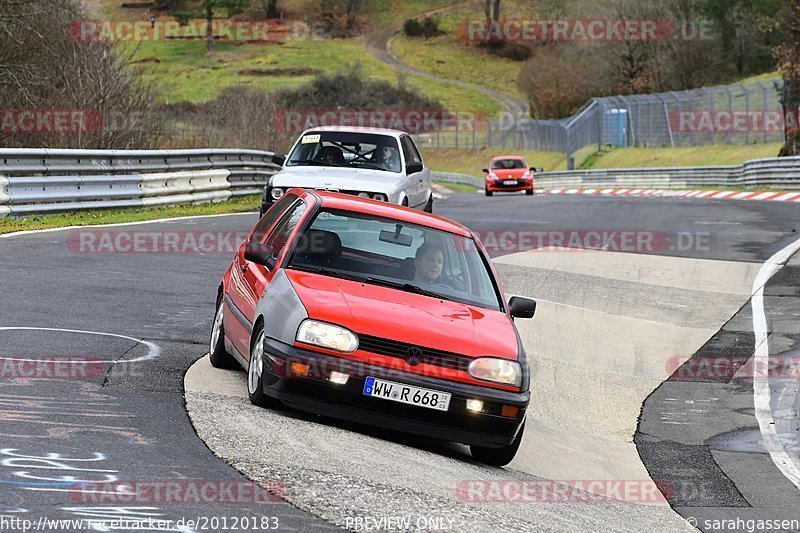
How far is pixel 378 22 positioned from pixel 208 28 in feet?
93.0

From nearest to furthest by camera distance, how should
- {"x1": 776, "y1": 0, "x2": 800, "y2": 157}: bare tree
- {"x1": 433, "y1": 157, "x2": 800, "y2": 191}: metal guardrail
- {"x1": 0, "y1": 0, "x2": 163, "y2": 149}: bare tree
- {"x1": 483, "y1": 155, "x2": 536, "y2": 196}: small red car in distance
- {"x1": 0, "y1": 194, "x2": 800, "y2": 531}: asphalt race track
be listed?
1. {"x1": 0, "y1": 194, "x2": 800, "y2": 531}: asphalt race track
2. {"x1": 0, "y1": 0, "x2": 163, "y2": 149}: bare tree
3. {"x1": 433, "y1": 157, "x2": 800, "y2": 191}: metal guardrail
4. {"x1": 776, "y1": 0, "x2": 800, "y2": 157}: bare tree
5. {"x1": 483, "y1": 155, "x2": 536, "y2": 196}: small red car in distance

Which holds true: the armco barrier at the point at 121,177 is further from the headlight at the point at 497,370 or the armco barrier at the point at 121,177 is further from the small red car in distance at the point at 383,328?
the headlight at the point at 497,370

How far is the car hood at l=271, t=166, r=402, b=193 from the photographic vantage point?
16.7 m

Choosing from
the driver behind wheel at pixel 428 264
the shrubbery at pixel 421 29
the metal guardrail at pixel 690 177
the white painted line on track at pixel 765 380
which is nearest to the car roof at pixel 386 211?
the driver behind wheel at pixel 428 264

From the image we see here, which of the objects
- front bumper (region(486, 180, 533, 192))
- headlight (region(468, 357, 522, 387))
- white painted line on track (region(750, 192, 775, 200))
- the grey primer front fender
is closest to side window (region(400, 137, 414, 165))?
the grey primer front fender

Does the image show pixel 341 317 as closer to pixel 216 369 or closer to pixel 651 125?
pixel 216 369

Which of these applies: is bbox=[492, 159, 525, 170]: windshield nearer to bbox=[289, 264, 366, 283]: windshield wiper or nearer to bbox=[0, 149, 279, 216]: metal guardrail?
bbox=[0, 149, 279, 216]: metal guardrail

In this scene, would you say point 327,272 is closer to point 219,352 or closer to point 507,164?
point 219,352

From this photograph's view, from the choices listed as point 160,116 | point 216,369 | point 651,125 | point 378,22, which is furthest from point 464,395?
point 378,22

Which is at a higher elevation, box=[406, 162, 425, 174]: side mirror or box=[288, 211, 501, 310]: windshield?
box=[288, 211, 501, 310]: windshield

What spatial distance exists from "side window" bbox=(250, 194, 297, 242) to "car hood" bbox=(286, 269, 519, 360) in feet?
4.60

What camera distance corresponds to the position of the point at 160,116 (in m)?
30.4

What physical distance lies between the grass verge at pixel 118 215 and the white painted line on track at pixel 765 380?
33.5 feet

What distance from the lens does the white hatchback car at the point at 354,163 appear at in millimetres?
16828
